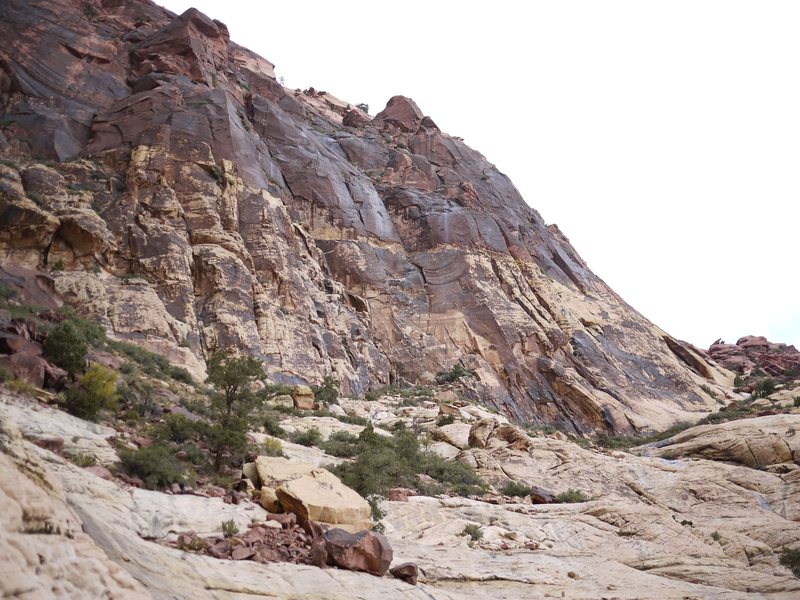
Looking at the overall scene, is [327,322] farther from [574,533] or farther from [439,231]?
[574,533]

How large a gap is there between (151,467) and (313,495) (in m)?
3.09

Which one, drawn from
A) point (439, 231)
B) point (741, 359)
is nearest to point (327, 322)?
point (439, 231)

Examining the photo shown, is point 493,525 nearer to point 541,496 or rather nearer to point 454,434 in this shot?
point 541,496

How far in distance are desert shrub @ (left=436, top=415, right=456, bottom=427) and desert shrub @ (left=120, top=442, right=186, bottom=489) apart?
16186mm

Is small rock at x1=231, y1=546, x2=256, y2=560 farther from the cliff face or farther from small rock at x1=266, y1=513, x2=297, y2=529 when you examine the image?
the cliff face

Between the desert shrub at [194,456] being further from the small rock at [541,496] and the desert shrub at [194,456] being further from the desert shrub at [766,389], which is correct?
the desert shrub at [766,389]

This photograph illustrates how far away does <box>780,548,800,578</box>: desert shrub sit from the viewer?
13.4 meters

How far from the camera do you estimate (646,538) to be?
49.3 ft

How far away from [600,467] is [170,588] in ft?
60.6

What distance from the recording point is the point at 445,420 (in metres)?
25.2

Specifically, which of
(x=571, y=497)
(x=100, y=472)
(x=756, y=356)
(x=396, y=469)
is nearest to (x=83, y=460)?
(x=100, y=472)

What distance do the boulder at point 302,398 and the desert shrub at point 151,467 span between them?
14424 mm

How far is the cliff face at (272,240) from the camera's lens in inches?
1080

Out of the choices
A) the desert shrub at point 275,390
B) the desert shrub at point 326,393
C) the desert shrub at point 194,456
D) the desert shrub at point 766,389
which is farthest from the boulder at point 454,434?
the desert shrub at point 766,389
